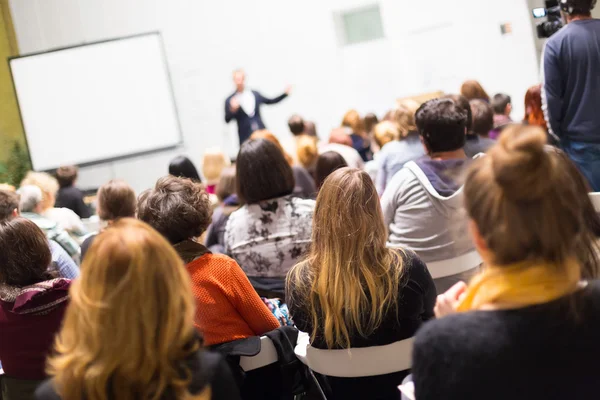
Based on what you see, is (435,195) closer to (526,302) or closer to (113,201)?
(113,201)

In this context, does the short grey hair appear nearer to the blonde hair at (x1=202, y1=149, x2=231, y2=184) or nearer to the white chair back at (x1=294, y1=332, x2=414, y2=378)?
the blonde hair at (x1=202, y1=149, x2=231, y2=184)

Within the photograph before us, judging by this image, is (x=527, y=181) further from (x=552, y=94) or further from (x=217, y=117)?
(x=217, y=117)

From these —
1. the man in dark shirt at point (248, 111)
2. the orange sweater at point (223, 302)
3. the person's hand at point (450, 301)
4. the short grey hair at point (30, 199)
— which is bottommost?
the orange sweater at point (223, 302)

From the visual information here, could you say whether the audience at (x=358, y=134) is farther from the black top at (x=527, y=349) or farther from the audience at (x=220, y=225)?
the black top at (x=527, y=349)

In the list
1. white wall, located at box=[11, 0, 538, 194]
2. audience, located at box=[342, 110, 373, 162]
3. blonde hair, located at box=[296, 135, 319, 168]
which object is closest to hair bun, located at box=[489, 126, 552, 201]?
blonde hair, located at box=[296, 135, 319, 168]

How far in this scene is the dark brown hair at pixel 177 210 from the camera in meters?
2.39

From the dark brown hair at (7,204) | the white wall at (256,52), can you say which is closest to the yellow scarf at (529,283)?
the dark brown hair at (7,204)

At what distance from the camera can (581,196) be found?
143cm

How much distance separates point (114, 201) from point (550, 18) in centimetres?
285

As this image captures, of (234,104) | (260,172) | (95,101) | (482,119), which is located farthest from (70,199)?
(482,119)

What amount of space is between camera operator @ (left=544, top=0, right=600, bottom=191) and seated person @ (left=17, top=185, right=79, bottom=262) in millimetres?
2647

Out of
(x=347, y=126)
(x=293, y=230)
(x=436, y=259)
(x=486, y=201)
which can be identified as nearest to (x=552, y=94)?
(x=436, y=259)

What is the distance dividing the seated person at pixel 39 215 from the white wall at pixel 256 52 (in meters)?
4.95

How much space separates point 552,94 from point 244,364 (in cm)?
220
